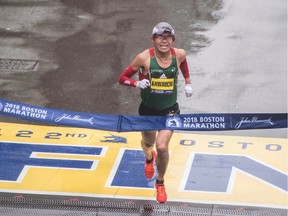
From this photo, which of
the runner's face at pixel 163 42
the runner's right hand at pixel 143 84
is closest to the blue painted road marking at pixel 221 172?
the runner's right hand at pixel 143 84

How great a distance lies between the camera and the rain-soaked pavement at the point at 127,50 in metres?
14.0

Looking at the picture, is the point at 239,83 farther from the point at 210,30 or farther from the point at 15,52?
the point at 15,52

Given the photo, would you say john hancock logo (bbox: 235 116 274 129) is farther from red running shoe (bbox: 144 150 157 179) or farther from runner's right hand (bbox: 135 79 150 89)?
red running shoe (bbox: 144 150 157 179)

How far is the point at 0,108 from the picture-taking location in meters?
11.0

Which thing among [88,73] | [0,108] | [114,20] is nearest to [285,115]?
[0,108]

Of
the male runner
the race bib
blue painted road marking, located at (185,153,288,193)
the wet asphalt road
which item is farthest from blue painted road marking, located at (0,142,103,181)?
the race bib

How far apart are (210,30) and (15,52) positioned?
Answer: 13.5ft

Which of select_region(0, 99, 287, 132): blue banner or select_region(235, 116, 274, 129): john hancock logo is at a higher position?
select_region(235, 116, 274, 129): john hancock logo

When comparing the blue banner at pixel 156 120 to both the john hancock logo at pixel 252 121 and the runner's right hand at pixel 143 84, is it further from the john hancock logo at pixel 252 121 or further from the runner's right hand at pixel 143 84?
the runner's right hand at pixel 143 84

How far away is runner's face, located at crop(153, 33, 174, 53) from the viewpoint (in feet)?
33.2

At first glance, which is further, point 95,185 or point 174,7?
point 174,7

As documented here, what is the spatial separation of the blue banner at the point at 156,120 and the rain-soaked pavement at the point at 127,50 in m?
2.43

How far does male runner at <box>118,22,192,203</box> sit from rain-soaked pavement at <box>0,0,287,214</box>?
8.59 feet

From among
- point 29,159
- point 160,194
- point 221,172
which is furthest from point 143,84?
point 29,159
